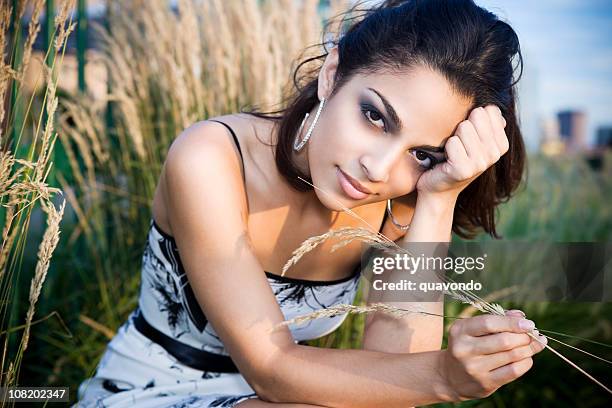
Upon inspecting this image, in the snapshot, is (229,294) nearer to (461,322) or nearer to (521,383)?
(461,322)

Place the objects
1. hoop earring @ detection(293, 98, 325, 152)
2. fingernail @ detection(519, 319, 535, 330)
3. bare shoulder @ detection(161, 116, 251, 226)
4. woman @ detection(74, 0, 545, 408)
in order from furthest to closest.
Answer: hoop earring @ detection(293, 98, 325, 152) → bare shoulder @ detection(161, 116, 251, 226) → woman @ detection(74, 0, 545, 408) → fingernail @ detection(519, 319, 535, 330)

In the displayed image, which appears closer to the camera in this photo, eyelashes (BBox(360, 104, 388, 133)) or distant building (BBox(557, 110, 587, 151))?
eyelashes (BBox(360, 104, 388, 133))

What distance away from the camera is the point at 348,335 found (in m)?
2.46

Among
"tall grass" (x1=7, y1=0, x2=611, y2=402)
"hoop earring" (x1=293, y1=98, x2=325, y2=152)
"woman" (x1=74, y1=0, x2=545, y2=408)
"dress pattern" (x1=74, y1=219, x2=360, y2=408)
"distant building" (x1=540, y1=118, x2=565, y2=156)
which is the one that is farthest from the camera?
"distant building" (x1=540, y1=118, x2=565, y2=156)

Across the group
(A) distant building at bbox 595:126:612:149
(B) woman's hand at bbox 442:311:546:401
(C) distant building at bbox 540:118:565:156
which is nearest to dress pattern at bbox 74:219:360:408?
(B) woman's hand at bbox 442:311:546:401

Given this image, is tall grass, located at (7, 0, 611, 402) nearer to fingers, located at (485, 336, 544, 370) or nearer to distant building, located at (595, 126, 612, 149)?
fingers, located at (485, 336, 544, 370)

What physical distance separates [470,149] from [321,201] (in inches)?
15.7

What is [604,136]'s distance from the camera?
29.6 feet

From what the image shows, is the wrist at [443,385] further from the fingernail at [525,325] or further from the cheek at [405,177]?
the cheek at [405,177]

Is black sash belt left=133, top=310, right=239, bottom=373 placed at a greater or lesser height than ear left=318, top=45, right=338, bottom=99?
lesser

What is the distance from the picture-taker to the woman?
1.51 meters

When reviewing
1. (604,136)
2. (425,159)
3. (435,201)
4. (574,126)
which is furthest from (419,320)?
(604,136)

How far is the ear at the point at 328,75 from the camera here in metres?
1.76

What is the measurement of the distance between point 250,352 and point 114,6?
245 cm
